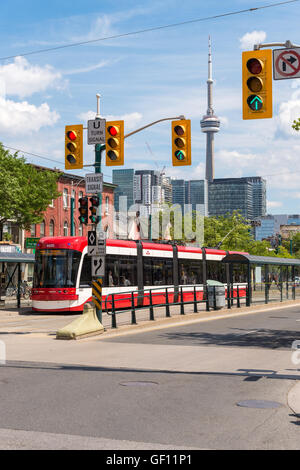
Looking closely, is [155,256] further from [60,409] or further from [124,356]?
[60,409]

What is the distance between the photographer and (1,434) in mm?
6969

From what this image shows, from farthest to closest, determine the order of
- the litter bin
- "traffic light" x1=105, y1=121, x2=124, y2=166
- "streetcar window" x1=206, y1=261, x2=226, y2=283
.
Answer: "streetcar window" x1=206, y1=261, x2=226, y2=283, the litter bin, "traffic light" x1=105, y1=121, x2=124, y2=166

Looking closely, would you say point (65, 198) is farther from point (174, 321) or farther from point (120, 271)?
point (174, 321)

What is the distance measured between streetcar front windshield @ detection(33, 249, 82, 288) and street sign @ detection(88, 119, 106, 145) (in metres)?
9.79

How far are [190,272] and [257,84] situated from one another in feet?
84.9

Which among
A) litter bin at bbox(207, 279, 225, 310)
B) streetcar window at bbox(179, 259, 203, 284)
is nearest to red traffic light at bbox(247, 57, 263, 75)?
litter bin at bbox(207, 279, 225, 310)

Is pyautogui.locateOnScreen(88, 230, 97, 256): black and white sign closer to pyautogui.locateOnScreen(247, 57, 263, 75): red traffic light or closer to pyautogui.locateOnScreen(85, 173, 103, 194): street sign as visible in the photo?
pyautogui.locateOnScreen(85, 173, 103, 194): street sign

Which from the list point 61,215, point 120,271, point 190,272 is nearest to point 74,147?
point 120,271

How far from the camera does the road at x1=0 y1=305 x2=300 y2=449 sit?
22.7 feet

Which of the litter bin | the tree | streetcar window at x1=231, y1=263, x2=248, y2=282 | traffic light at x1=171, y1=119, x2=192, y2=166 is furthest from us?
the tree

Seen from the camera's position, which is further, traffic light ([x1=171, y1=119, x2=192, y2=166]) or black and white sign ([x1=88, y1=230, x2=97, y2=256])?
black and white sign ([x1=88, y1=230, x2=97, y2=256])

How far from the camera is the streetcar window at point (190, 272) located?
36287 millimetres

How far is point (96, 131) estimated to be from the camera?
19609 millimetres
